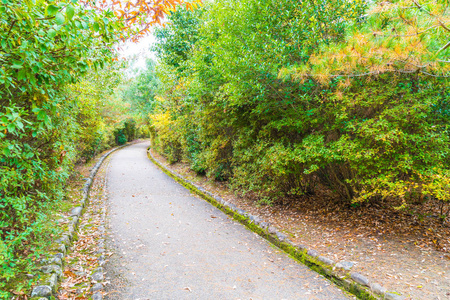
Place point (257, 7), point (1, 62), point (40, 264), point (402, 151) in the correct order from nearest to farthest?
point (1, 62), point (40, 264), point (402, 151), point (257, 7)

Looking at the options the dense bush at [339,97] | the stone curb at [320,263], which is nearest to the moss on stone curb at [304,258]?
the stone curb at [320,263]

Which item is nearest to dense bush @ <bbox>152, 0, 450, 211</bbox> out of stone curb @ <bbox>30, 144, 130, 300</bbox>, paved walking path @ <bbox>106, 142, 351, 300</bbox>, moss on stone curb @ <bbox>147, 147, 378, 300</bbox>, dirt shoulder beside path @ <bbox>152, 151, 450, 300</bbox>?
dirt shoulder beside path @ <bbox>152, 151, 450, 300</bbox>

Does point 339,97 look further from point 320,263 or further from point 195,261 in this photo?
point 195,261

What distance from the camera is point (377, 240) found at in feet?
14.8

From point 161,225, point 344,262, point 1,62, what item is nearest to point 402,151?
point 344,262

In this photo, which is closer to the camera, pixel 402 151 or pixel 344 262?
pixel 344 262

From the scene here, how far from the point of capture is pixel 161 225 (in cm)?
578

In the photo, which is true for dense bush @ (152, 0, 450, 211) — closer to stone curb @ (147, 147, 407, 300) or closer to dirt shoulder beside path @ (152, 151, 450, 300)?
dirt shoulder beside path @ (152, 151, 450, 300)

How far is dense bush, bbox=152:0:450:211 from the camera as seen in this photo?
393 cm

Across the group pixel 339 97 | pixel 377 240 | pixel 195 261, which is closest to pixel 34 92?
pixel 195 261

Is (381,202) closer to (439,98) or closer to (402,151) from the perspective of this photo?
(402,151)

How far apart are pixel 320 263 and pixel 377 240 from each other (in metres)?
1.35

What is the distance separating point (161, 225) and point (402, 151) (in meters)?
5.07

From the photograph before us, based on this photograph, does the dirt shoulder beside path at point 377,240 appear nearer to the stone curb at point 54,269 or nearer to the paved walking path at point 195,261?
the paved walking path at point 195,261
